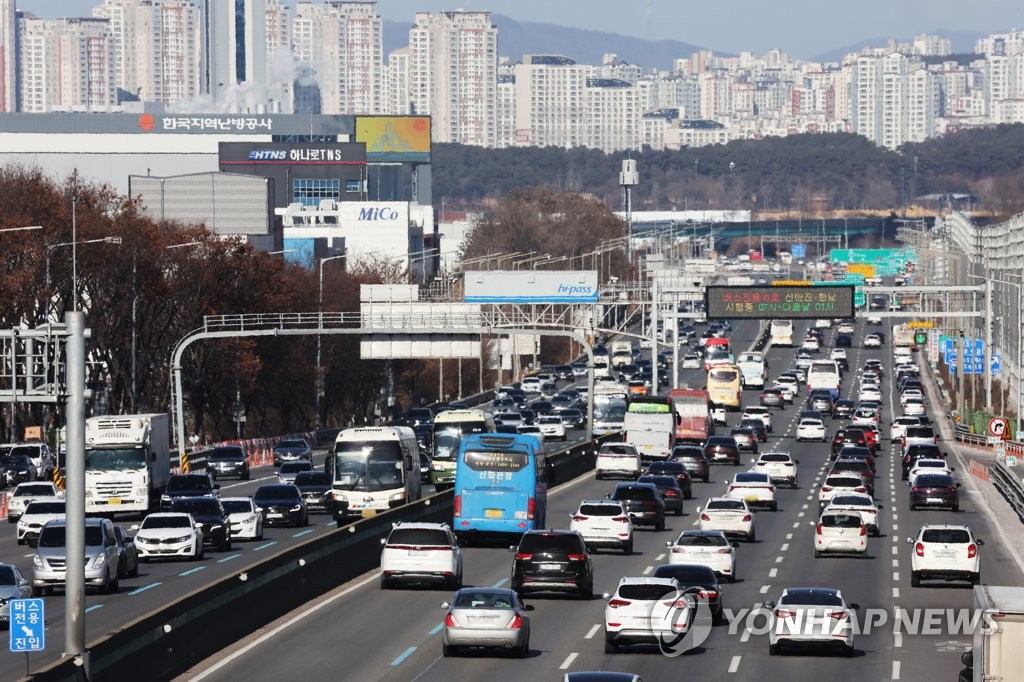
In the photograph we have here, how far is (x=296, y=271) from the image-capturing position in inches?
4840

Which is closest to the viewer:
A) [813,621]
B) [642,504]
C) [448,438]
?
[813,621]

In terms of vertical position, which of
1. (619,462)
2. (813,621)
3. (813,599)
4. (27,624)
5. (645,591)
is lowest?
(619,462)

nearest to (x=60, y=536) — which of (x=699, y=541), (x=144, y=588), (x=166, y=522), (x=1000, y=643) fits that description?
(x=144, y=588)

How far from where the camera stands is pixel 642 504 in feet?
180

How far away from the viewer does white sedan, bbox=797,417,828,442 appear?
9544 centimetres

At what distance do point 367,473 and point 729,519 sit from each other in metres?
10.1

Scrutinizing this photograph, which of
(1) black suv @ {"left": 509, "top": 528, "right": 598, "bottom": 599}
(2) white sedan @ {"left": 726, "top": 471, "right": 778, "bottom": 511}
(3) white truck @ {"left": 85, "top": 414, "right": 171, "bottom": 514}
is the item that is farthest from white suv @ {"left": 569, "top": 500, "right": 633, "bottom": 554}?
(3) white truck @ {"left": 85, "top": 414, "right": 171, "bottom": 514}

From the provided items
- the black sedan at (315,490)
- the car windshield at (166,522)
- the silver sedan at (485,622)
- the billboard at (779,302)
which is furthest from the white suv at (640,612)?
the billboard at (779,302)

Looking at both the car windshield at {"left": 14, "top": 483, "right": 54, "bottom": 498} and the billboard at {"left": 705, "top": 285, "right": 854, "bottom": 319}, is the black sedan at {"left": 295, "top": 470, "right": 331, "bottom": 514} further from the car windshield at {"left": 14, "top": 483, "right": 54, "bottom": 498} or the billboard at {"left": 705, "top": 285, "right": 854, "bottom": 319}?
the billboard at {"left": 705, "top": 285, "right": 854, "bottom": 319}

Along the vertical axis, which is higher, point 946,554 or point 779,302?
point 779,302

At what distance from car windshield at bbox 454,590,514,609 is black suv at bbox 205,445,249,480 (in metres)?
46.0

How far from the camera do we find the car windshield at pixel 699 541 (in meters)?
41.4

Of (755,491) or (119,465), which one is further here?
(755,491)

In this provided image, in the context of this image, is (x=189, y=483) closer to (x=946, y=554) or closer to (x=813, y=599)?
(x=946, y=554)
